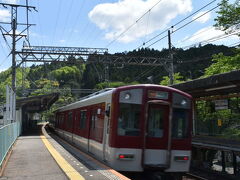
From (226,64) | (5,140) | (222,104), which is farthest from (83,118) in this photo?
(226,64)

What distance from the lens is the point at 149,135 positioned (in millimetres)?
8609

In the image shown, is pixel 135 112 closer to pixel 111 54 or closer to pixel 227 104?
pixel 227 104

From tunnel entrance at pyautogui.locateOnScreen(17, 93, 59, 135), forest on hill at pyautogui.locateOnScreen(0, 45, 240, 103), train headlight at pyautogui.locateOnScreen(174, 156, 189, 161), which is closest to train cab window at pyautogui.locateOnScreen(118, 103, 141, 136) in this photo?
train headlight at pyautogui.locateOnScreen(174, 156, 189, 161)

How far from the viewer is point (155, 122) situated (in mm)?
8719

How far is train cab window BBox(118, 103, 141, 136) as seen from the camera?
8523mm

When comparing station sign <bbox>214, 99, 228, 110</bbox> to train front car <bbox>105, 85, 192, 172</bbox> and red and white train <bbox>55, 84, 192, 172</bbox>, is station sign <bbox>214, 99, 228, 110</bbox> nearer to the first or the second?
red and white train <bbox>55, 84, 192, 172</bbox>

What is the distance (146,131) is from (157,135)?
36 cm

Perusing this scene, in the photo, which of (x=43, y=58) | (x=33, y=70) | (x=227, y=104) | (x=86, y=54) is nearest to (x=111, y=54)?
(x=86, y=54)

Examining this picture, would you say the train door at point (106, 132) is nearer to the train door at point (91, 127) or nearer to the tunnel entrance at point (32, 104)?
the train door at point (91, 127)

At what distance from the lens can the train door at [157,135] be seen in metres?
8.55

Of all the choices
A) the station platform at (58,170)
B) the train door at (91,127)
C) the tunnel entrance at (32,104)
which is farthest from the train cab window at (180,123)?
the tunnel entrance at (32,104)

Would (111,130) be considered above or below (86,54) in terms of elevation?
below

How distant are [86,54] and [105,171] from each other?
20720 mm

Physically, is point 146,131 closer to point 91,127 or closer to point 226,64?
point 91,127
